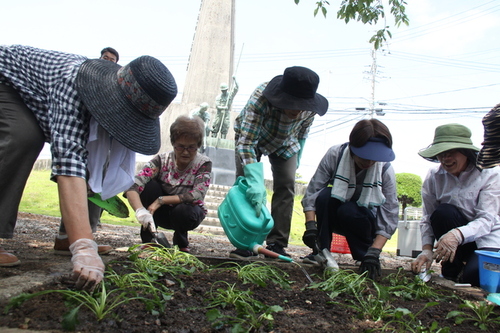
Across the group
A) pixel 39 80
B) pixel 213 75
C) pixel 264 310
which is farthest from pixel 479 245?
pixel 213 75

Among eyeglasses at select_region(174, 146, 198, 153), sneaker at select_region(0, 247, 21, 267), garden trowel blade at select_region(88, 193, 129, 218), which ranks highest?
eyeglasses at select_region(174, 146, 198, 153)

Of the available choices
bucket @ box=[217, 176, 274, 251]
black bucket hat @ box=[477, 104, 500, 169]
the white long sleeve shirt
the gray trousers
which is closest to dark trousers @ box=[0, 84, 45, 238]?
bucket @ box=[217, 176, 274, 251]

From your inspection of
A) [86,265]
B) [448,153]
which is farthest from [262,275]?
[448,153]

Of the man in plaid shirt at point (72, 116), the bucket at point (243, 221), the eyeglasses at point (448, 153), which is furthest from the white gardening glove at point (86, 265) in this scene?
the eyeglasses at point (448, 153)

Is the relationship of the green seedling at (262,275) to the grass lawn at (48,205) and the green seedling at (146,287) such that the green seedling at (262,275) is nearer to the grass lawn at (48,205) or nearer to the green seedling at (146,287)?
the green seedling at (146,287)

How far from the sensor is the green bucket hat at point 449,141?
2.93 m

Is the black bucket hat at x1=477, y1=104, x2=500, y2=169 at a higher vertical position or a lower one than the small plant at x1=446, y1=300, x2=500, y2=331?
higher

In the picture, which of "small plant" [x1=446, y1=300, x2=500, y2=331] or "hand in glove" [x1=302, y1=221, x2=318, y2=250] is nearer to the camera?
"small plant" [x1=446, y1=300, x2=500, y2=331]

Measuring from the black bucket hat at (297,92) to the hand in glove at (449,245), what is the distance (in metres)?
1.14

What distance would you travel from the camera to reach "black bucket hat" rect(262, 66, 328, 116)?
3037 millimetres

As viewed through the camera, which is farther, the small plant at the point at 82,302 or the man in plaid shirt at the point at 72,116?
the man in plaid shirt at the point at 72,116

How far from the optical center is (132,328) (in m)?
1.51

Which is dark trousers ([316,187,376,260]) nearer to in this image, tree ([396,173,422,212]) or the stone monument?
the stone monument

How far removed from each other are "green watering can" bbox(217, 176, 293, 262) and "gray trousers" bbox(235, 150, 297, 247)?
37cm
